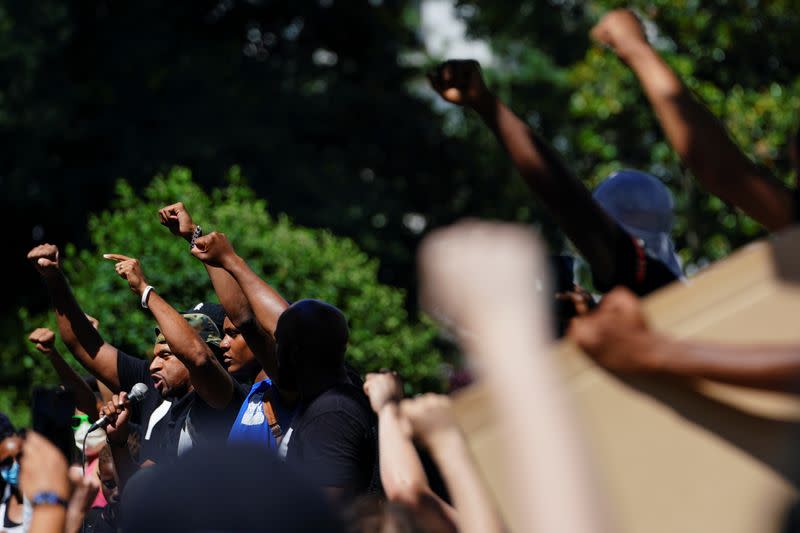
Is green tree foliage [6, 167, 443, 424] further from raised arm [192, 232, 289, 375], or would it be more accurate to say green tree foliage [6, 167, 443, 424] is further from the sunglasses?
raised arm [192, 232, 289, 375]

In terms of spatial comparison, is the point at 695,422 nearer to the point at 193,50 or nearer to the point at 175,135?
the point at 175,135

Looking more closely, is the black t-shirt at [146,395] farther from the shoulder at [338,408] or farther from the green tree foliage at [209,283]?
the green tree foliage at [209,283]

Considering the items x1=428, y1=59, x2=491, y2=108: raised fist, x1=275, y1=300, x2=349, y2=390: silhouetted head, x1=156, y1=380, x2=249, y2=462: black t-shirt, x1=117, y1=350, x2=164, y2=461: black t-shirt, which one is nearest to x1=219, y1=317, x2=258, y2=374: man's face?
x1=156, y1=380, x2=249, y2=462: black t-shirt

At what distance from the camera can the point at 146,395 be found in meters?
5.52

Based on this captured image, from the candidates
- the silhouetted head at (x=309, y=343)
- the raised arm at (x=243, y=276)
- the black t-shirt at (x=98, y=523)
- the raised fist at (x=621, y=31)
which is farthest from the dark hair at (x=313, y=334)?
the raised fist at (x=621, y=31)

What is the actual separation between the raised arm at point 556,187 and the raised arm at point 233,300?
2.25 m

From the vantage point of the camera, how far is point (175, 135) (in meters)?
21.7

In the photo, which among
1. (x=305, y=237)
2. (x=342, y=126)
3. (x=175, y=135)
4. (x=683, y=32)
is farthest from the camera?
(x=342, y=126)

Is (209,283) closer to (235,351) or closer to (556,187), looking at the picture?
(235,351)

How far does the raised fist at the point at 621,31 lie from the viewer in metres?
2.48

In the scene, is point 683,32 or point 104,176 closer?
point 683,32

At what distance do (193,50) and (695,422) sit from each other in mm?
21769

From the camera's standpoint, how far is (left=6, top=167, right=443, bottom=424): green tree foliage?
31.6 feet

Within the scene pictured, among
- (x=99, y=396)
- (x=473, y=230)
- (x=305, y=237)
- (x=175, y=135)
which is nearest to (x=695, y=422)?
(x=473, y=230)
